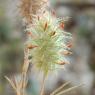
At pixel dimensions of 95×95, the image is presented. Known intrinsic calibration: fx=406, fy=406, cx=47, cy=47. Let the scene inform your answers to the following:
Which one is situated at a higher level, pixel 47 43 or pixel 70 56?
pixel 47 43

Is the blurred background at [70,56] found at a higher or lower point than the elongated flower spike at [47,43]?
lower

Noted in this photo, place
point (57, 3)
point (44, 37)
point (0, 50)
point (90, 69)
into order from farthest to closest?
point (57, 3) < point (90, 69) < point (0, 50) < point (44, 37)

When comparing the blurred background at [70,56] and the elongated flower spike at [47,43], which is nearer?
the elongated flower spike at [47,43]

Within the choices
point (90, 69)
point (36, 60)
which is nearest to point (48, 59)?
point (36, 60)

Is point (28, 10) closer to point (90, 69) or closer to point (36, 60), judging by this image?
point (36, 60)
